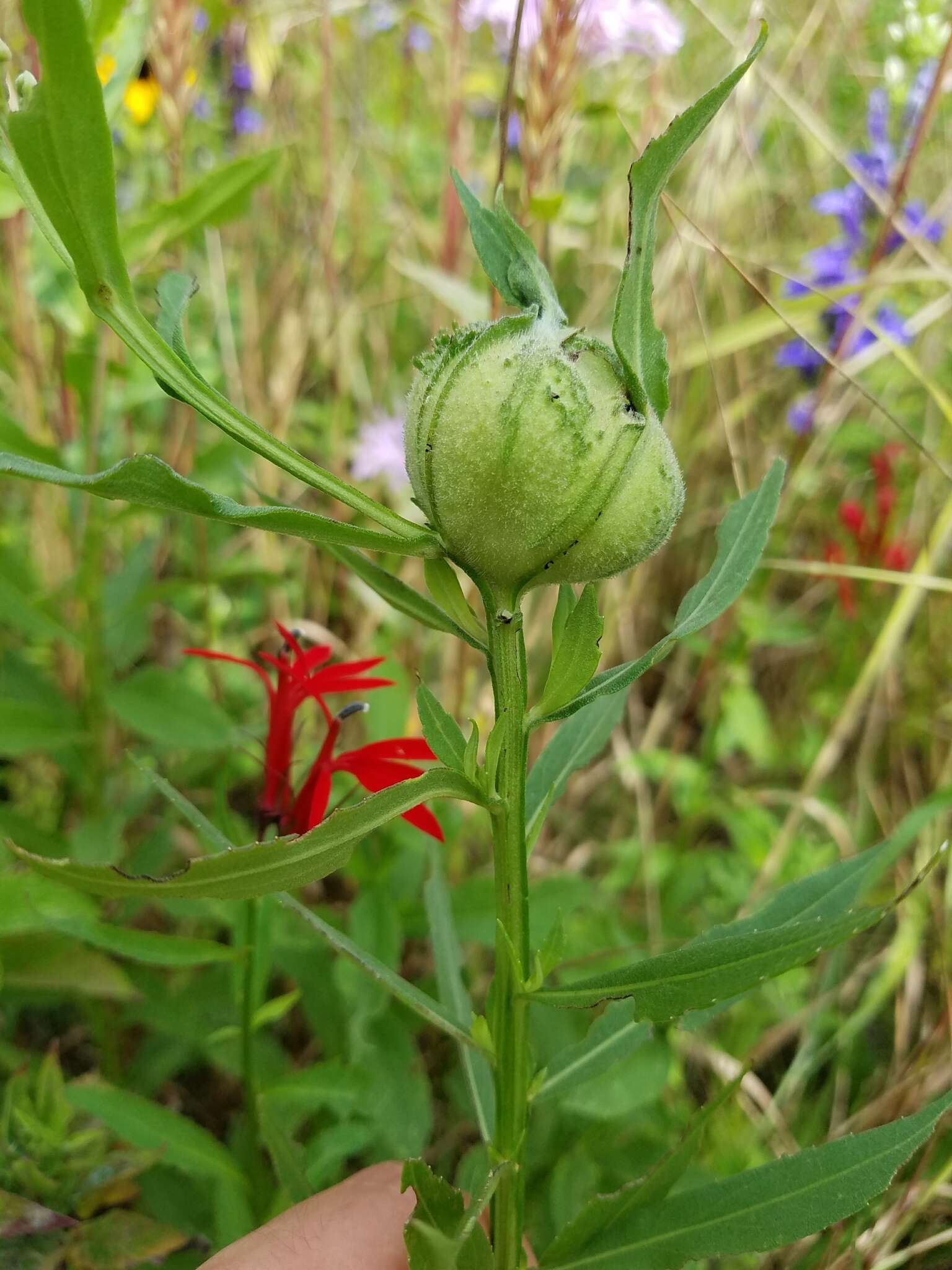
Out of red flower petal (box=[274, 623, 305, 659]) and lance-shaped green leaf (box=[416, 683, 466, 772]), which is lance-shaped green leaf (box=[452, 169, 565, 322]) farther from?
red flower petal (box=[274, 623, 305, 659])

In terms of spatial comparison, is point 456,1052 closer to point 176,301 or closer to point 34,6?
point 176,301

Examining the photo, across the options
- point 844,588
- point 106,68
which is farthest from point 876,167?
point 106,68

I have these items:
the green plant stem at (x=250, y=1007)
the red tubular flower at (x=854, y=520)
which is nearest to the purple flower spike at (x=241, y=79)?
the red tubular flower at (x=854, y=520)

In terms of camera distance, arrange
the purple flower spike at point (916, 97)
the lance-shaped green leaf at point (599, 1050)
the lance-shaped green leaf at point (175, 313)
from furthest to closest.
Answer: the purple flower spike at point (916, 97)
the lance-shaped green leaf at point (599, 1050)
the lance-shaped green leaf at point (175, 313)

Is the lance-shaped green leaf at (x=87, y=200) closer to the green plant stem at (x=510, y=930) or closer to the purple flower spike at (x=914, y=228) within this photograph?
the green plant stem at (x=510, y=930)

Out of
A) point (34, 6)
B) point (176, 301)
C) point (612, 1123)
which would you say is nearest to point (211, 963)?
point (612, 1123)

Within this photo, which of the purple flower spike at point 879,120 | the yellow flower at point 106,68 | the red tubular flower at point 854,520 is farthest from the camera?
the purple flower spike at point 879,120
